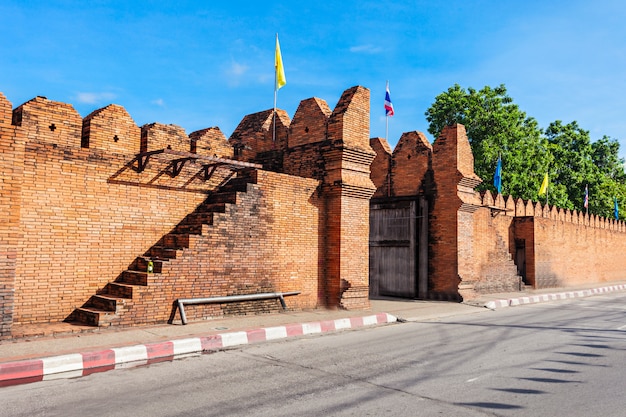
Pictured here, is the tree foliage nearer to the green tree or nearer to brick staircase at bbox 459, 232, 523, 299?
the green tree

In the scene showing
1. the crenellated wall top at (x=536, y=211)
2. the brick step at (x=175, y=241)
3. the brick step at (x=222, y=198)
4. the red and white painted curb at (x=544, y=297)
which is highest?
the crenellated wall top at (x=536, y=211)

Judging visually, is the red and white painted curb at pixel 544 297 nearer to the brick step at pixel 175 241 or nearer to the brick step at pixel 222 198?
the brick step at pixel 222 198

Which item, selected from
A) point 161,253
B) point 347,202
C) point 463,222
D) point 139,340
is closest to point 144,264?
point 161,253

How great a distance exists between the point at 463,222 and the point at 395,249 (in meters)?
2.57

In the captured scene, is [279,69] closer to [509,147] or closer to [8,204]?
[8,204]

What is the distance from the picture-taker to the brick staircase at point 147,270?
910 centimetres

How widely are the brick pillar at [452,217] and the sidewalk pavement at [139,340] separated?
13.3ft

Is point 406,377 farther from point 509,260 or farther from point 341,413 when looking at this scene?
point 509,260

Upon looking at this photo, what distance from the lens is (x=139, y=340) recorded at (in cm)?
806

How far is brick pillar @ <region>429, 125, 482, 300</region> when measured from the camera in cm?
1650

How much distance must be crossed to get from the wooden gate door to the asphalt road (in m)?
7.45

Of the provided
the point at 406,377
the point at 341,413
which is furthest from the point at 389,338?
the point at 341,413

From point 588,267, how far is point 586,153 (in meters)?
17.9

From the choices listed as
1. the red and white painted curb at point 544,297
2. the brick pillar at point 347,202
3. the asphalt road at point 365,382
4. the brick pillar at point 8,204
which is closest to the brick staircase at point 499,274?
the red and white painted curb at point 544,297
